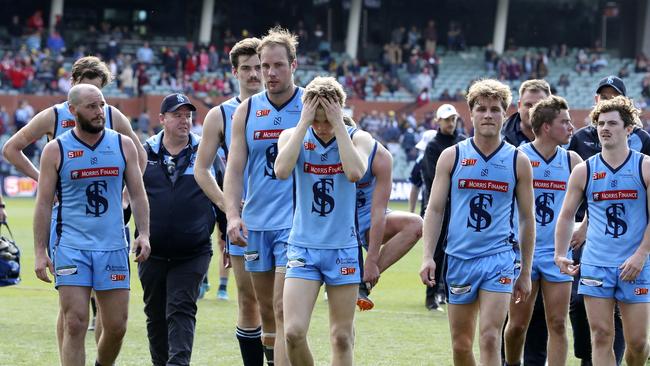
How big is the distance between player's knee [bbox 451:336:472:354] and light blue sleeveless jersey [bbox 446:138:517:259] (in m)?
0.53

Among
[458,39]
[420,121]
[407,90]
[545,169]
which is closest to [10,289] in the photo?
[545,169]

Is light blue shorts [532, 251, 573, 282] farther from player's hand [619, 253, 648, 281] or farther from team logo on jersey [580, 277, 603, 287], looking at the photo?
player's hand [619, 253, 648, 281]

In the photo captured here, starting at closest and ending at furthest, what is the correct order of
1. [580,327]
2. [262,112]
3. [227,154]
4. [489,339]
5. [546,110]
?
[489,339] < [262,112] < [227,154] < [546,110] < [580,327]

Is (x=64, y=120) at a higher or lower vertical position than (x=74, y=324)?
higher

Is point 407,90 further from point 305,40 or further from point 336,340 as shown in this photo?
point 336,340

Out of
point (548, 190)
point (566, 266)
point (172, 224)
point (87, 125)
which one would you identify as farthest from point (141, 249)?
point (548, 190)

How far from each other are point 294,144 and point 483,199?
131 cm

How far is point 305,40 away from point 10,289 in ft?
120

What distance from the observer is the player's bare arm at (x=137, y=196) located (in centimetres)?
828

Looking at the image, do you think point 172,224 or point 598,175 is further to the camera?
point 172,224

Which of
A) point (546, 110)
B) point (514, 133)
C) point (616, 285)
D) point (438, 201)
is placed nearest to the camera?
point (438, 201)

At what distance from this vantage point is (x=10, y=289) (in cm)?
1700

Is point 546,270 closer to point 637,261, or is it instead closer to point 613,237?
point 613,237

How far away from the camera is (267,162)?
8.58 metres
